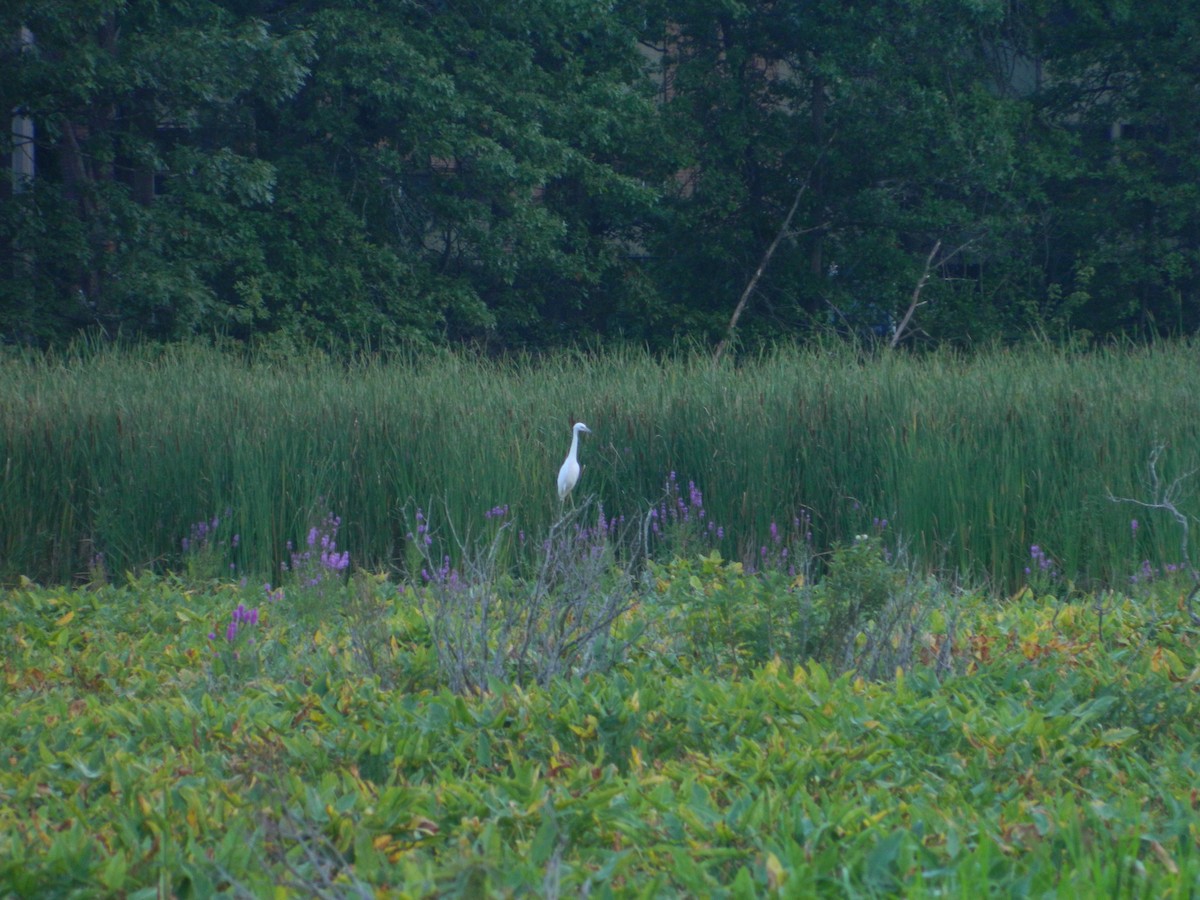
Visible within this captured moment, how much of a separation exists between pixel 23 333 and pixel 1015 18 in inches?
595

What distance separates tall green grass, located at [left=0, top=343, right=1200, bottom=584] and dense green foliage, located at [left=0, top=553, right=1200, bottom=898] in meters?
1.93

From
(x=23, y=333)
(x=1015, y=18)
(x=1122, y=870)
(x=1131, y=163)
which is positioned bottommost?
(x=23, y=333)

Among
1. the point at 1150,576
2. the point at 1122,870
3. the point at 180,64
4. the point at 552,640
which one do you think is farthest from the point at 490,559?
the point at 180,64

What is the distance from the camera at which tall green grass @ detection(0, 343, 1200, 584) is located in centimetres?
658

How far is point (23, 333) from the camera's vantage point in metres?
14.5

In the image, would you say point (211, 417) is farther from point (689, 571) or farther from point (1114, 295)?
point (1114, 295)

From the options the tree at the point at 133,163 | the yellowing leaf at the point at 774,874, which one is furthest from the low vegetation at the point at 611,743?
the tree at the point at 133,163

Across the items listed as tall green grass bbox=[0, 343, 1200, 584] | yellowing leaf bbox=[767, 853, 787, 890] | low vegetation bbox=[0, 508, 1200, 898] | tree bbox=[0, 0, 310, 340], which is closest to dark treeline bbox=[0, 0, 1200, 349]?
tree bbox=[0, 0, 310, 340]

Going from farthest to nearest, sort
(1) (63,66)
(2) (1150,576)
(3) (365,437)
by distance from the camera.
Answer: (1) (63,66) < (3) (365,437) < (2) (1150,576)

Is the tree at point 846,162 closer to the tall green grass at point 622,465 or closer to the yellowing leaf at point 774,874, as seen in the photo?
the tall green grass at point 622,465

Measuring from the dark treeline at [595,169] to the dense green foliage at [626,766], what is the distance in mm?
11098

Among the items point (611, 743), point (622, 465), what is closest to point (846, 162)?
point (622, 465)

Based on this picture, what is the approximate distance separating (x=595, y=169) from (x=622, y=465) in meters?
10.7

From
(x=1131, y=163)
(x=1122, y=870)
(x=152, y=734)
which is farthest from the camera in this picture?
(x=1131, y=163)
